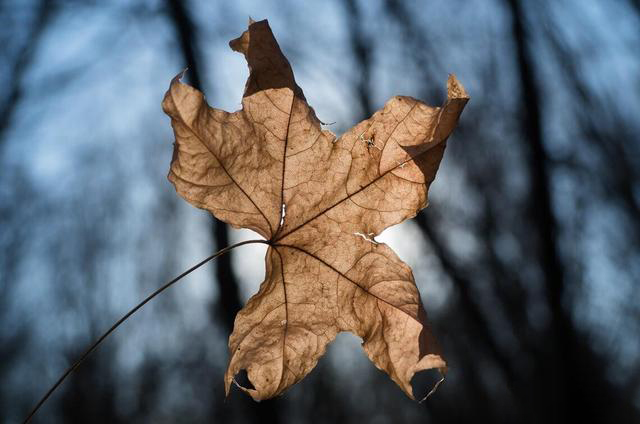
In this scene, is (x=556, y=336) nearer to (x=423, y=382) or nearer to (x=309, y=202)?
(x=423, y=382)

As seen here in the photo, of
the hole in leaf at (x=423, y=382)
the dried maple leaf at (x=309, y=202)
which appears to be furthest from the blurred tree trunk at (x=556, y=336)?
the dried maple leaf at (x=309, y=202)

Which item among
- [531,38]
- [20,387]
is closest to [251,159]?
[20,387]

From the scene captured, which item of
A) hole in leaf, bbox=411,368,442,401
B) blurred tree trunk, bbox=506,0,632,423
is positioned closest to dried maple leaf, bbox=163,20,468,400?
hole in leaf, bbox=411,368,442,401

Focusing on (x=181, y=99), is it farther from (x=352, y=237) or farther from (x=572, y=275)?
(x=572, y=275)

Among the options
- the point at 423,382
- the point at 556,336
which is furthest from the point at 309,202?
the point at 556,336

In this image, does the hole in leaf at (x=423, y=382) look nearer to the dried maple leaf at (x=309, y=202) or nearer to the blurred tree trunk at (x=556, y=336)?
the blurred tree trunk at (x=556, y=336)

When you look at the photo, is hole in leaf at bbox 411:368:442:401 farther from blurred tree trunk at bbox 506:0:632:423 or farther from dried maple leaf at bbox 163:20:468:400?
dried maple leaf at bbox 163:20:468:400

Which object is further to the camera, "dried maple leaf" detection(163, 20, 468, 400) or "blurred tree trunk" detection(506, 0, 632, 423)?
"blurred tree trunk" detection(506, 0, 632, 423)

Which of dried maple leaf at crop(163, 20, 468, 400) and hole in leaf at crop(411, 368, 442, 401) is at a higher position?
dried maple leaf at crop(163, 20, 468, 400)

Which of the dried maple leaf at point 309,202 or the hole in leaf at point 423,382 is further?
the hole in leaf at point 423,382
